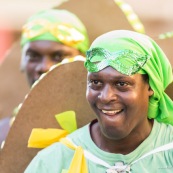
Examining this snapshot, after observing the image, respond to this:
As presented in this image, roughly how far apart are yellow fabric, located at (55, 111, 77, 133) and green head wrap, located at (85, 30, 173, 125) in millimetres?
541

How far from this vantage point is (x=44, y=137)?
4578 millimetres

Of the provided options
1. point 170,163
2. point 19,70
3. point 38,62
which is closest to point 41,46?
point 38,62

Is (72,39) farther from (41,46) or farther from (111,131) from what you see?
(111,131)

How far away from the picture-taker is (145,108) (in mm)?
4148

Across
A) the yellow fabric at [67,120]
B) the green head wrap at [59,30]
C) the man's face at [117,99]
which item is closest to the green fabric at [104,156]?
the man's face at [117,99]

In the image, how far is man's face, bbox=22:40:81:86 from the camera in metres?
5.61

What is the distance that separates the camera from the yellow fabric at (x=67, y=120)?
4.63m

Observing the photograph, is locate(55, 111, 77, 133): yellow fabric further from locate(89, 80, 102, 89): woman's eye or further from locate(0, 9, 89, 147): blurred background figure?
locate(0, 9, 89, 147): blurred background figure

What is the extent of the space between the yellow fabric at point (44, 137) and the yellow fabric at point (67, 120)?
47 mm

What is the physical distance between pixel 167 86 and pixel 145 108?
1.16 feet

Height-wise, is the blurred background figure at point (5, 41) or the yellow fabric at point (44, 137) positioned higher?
the blurred background figure at point (5, 41)

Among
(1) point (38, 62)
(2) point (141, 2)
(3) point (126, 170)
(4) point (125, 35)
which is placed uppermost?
(2) point (141, 2)

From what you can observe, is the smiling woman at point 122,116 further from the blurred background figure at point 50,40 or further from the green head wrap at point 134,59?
the blurred background figure at point 50,40

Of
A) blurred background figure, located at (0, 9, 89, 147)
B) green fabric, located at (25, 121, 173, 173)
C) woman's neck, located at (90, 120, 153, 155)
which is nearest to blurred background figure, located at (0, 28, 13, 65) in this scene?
blurred background figure, located at (0, 9, 89, 147)
